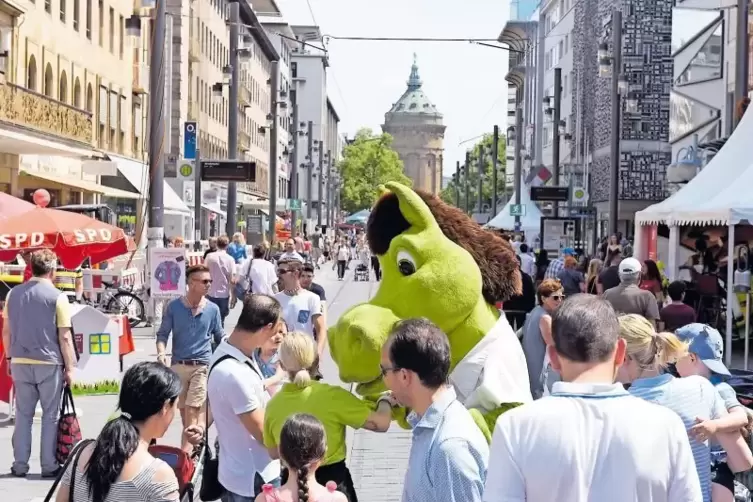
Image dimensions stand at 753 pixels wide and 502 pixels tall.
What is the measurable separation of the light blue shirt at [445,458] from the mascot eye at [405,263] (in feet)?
→ 7.39

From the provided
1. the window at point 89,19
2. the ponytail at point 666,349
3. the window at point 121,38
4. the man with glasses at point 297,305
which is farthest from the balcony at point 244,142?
the ponytail at point 666,349

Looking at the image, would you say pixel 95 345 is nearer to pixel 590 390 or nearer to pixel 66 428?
pixel 66 428

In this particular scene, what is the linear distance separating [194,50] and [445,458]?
63.9 m

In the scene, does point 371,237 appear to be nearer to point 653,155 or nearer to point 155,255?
point 155,255

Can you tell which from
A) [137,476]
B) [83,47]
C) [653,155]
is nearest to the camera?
[137,476]

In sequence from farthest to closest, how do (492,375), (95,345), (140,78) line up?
(140,78) < (95,345) < (492,375)

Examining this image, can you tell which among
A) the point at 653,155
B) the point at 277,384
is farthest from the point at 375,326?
the point at 653,155

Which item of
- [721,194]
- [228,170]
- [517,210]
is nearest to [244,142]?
[517,210]

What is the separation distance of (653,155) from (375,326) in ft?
197

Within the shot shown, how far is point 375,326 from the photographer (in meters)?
6.53

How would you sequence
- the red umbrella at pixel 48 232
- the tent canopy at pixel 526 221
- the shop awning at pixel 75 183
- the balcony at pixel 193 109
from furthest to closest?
the balcony at pixel 193 109 < the tent canopy at pixel 526 221 < the shop awning at pixel 75 183 < the red umbrella at pixel 48 232

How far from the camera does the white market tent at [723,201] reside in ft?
59.9

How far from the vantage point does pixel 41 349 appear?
34.9 ft

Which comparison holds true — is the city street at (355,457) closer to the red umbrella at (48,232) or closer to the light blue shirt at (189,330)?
the light blue shirt at (189,330)
